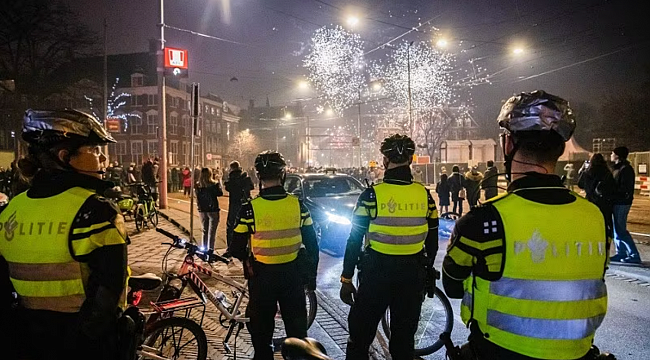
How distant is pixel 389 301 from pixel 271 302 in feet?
3.23

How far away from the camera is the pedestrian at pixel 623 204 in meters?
9.24

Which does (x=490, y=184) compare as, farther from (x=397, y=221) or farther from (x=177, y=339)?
(x=177, y=339)

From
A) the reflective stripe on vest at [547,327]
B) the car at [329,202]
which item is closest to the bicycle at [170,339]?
the reflective stripe on vest at [547,327]

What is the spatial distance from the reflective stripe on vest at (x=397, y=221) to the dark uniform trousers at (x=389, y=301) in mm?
84

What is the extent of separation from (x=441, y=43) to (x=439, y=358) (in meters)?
19.7

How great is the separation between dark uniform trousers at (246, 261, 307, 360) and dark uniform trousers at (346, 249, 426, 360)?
0.47 m

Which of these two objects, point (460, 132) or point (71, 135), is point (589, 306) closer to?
point (71, 135)

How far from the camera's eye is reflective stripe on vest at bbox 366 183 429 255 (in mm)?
4059

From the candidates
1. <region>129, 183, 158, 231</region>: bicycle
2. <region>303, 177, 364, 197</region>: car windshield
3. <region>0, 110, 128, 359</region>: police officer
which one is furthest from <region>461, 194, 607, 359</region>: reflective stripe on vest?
<region>129, 183, 158, 231</region>: bicycle

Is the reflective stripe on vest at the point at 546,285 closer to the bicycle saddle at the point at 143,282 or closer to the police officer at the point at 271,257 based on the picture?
the police officer at the point at 271,257

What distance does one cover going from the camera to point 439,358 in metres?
5.13

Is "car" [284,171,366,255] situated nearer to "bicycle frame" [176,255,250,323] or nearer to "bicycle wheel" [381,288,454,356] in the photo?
"bicycle wheel" [381,288,454,356]

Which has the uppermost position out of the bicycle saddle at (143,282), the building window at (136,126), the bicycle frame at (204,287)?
the building window at (136,126)

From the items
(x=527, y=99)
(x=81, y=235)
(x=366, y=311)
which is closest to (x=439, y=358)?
(x=366, y=311)
